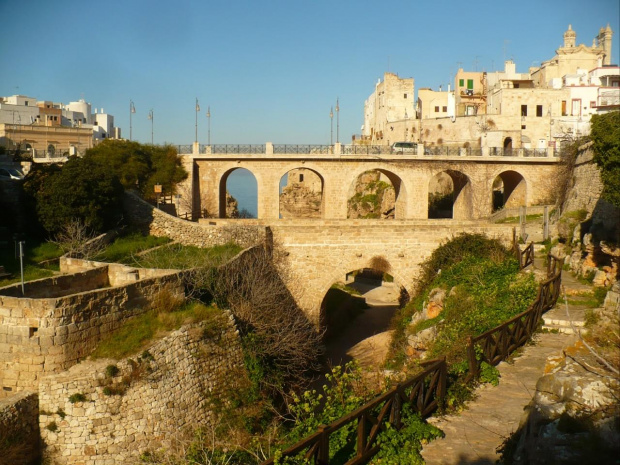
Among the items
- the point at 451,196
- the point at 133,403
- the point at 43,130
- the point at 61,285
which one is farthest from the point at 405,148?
the point at 43,130

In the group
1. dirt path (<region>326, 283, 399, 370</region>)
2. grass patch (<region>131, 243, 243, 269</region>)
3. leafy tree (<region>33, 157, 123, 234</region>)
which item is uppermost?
leafy tree (<region>33, 157, 123, 234</region>)

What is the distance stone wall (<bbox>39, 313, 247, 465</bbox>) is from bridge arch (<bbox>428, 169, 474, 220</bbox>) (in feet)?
73.2

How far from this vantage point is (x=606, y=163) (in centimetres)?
1257

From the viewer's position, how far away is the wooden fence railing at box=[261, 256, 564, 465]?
604cm

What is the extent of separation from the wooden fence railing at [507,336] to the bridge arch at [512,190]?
73.1 feet

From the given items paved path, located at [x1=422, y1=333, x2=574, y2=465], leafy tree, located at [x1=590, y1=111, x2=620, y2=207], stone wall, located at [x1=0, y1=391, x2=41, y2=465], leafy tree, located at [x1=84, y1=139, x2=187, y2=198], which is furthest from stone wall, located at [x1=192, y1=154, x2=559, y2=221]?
paved path, located at [x1=422, y1=333, x2=574, y2=465]

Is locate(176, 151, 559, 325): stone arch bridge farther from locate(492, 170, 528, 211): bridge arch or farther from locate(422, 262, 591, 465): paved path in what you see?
locate(422, 262, 591, 465): paved path

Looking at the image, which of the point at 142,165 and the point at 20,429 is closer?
the point at 20,429

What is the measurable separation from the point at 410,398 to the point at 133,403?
6.22 metres

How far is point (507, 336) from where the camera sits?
924cm

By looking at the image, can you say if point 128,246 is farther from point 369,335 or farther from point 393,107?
point 393,107

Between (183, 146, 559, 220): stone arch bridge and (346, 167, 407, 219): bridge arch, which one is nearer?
(183, 146, 559, 220): stone arch bridge

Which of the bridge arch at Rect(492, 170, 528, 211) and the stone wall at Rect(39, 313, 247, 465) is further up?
the bridge arch at Rect(492, 170, 528, 211)

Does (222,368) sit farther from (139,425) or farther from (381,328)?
(381,328)
